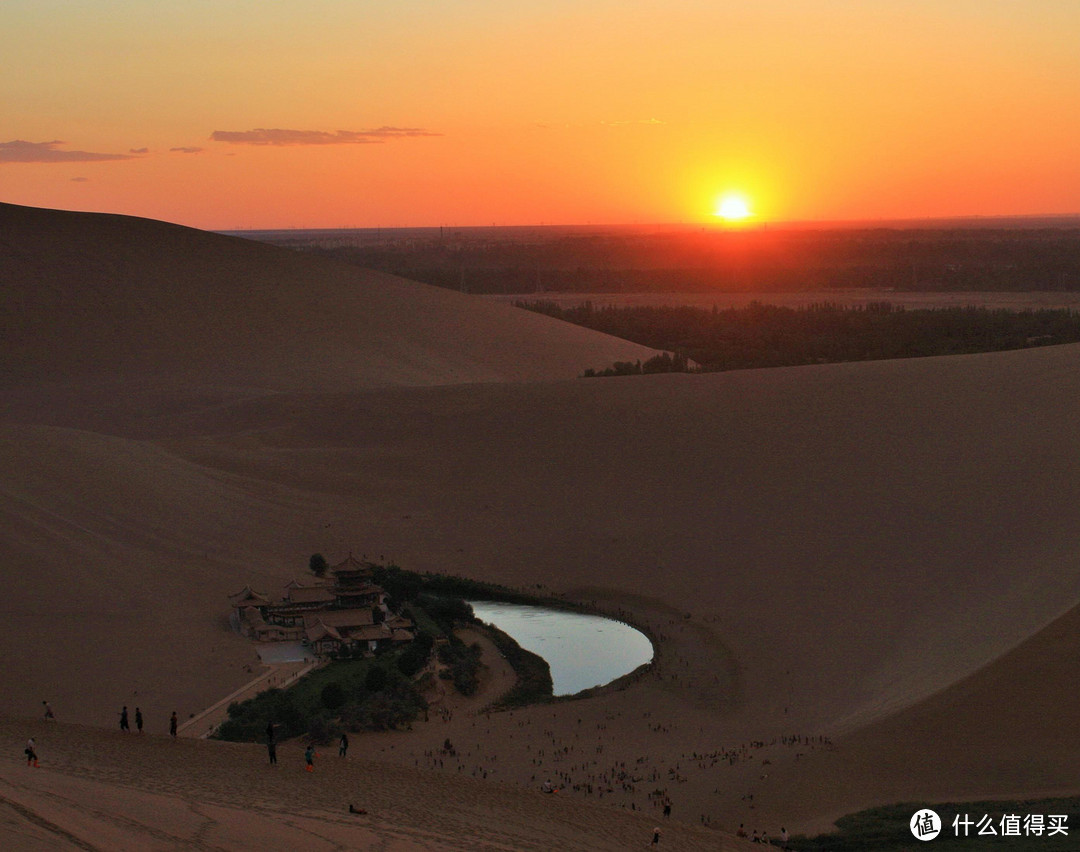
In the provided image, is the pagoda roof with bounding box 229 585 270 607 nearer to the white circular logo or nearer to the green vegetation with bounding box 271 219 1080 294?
the white circular logo

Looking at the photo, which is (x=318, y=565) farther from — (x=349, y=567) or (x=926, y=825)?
(x=926, y=825)

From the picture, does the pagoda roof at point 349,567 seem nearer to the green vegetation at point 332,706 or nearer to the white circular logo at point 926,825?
the green vegetation at point 332,706

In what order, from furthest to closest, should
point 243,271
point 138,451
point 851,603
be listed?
point 243,271 → point 138,451 → point 851,603

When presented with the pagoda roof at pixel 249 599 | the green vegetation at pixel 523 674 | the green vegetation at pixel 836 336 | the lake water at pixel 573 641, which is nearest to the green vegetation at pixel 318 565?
the pagoda roof at pixel 249 599

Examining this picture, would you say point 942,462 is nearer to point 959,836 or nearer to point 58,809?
point 959,836

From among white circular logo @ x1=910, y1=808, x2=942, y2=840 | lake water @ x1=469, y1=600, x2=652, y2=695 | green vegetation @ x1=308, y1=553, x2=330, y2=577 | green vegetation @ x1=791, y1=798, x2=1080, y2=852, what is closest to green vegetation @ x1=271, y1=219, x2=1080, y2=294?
lake water @ x1=469, y1=600, x2=652, y2=695

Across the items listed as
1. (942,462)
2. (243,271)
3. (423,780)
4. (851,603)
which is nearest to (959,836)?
(423,780)
